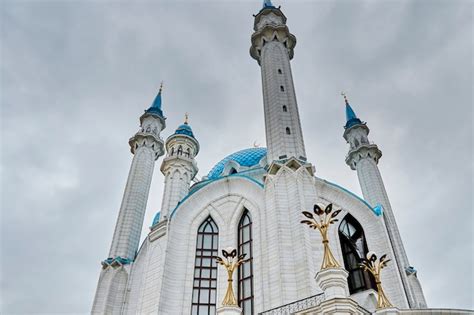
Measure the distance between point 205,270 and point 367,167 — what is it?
45.2 feet

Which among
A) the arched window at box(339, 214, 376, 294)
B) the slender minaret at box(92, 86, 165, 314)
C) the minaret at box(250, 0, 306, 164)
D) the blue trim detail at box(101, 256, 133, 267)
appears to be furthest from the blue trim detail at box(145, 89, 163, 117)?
the arched window at box(339, 214, 376, 294)

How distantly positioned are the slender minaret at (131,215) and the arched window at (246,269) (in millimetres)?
7604

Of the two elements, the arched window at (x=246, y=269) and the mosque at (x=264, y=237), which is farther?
the arched window at (x=246, y=269)

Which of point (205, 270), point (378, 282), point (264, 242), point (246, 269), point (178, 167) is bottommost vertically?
point (378, 282)

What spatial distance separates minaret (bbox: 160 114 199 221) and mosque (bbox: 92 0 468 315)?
2.7 inches

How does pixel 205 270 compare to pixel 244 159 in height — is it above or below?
below

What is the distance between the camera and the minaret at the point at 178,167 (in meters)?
22.0

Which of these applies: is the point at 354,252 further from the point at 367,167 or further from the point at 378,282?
the point at 367,167

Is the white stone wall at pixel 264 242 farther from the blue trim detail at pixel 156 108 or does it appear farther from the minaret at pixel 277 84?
the blue trim detail at pixel 156 108

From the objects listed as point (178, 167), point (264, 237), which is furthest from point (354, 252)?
point (178, 167)

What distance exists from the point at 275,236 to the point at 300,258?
1.71 m

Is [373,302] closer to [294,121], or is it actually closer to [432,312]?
[432,312]

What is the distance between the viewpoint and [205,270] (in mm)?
17391

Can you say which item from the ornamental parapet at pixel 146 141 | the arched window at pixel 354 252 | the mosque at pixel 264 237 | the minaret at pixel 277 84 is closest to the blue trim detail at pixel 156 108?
the ornamental parapet at pixel 146 141
